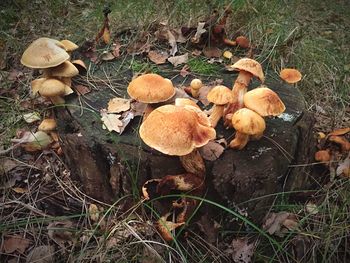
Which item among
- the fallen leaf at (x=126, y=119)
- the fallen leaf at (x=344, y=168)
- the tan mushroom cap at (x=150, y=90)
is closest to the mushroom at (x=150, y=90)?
the tan mushroom cap at (x=150, y=90)

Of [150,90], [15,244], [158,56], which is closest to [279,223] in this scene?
[150,90]

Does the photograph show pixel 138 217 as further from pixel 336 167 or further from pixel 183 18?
pixel 183 18

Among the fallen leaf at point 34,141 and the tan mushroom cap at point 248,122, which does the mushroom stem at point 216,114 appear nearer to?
the tan mushroom cap at point 248,122

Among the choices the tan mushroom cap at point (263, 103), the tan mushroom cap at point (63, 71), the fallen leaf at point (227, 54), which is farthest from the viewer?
the fallen leaf at point (227, 54)

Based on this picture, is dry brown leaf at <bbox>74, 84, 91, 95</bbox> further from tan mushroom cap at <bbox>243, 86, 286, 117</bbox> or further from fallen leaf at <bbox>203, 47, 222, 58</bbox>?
tan mushroom cap at <bbox>243, 86, 286, 117</bbox>

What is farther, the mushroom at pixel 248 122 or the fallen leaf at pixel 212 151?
the fallen leaf at pixel 212 151

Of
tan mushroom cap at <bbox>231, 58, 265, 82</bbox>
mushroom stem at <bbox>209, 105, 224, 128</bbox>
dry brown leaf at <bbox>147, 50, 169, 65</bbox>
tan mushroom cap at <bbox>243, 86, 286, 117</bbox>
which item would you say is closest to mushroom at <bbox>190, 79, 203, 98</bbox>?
mushroom stem at <bbox>209, 105, 224, 128</bbox>
